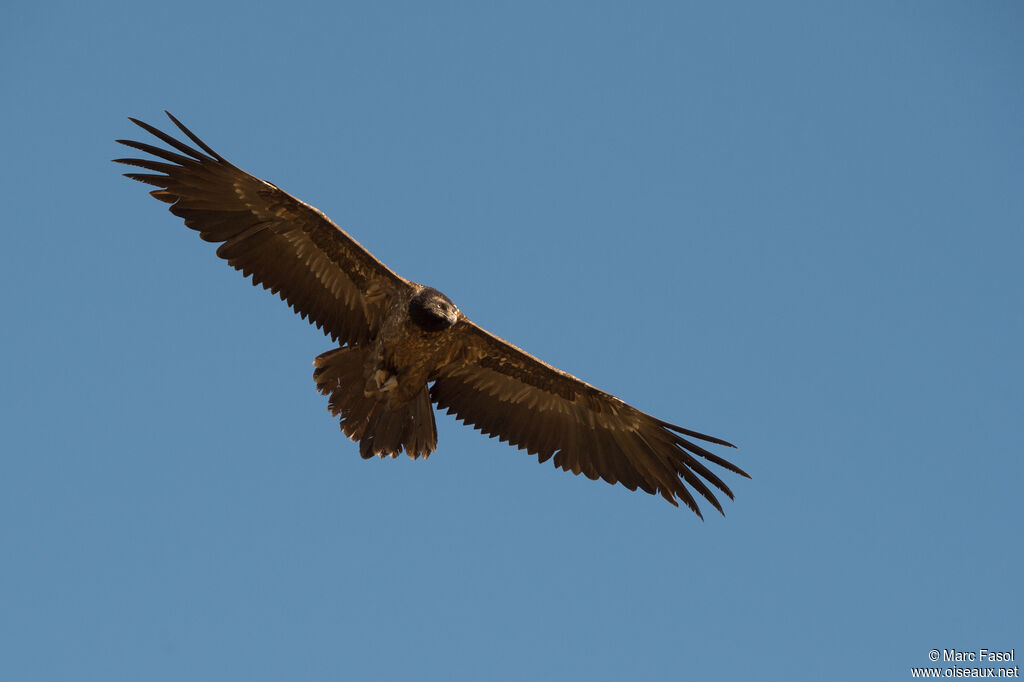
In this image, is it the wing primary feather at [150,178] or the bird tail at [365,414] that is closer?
the wing primary feather at [150,178]

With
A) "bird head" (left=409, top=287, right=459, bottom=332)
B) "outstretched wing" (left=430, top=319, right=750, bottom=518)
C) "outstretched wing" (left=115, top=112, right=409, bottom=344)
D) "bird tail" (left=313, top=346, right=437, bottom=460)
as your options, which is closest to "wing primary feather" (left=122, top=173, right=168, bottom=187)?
"outstretched wing" (left=115, top=112, right=409, bottom=344)

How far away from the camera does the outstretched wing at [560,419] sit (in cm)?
1195

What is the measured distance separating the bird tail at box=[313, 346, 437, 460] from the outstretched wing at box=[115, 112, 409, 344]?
0.41m

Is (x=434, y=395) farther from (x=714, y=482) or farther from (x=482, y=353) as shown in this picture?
(x=714, y=482)

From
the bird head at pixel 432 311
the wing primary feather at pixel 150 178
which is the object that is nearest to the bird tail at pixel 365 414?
the bird head at pixel 432 311

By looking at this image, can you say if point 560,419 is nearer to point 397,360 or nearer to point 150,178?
point 397,360

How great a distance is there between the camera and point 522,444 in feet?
40.6

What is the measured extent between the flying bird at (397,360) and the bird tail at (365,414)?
0.01m

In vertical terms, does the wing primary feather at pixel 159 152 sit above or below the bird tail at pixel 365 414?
above

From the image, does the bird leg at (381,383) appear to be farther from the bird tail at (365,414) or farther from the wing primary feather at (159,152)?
the wing primary feather at (159,152)

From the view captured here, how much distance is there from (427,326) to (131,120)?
11.9 ft

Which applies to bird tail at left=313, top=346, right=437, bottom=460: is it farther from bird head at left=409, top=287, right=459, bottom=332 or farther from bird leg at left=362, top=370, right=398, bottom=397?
bird head at left=409, top=287, right=459, bottom=332

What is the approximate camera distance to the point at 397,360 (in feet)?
37.8

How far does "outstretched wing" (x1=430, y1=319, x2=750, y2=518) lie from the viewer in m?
12.0
